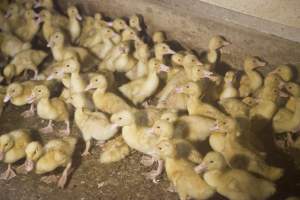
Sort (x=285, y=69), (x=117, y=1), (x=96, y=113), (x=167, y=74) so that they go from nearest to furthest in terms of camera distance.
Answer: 1. (x=96, y=113)
2. (x=285, y=69)
3. (x=167, y=74)
4. (x=117, y=1)

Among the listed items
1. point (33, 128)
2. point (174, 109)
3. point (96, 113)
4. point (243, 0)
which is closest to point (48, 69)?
point (33, 128)

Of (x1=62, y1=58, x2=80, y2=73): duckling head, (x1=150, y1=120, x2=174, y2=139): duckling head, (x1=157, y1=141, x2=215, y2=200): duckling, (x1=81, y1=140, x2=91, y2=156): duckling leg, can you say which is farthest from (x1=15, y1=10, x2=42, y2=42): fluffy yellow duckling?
(x1=157, y1=141, x2=215, y2=200): duckling

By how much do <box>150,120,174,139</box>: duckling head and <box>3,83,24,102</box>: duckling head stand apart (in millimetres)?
1489

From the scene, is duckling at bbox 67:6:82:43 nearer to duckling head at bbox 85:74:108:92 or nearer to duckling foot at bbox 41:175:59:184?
duckling head at bbox 85:74:108:92

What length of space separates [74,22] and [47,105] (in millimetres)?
1607

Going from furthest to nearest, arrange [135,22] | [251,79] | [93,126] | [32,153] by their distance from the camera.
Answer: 1. [135,22]
2. [251,79]
3. [93,126]
4. [32,153]

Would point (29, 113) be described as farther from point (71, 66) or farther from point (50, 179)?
point (50, 179)

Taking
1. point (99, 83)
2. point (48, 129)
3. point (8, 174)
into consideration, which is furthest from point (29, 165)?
point (99, 83)

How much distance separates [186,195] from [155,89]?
4.31 ft

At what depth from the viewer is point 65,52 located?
15.9 feet

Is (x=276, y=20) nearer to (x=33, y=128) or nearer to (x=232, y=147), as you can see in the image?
(x=232, y=147)

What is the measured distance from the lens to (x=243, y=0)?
14.7 ft

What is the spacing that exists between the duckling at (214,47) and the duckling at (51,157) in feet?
5.69

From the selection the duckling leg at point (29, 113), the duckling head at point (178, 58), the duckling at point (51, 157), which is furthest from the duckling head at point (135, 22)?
the duckling at point (51, 157)
